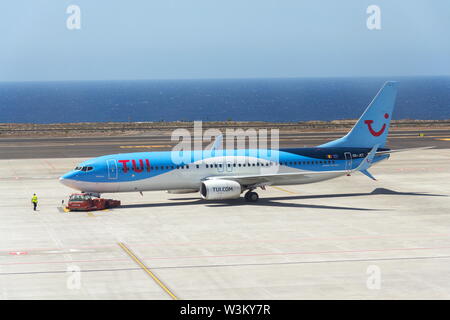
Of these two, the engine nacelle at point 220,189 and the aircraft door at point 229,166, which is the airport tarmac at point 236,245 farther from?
the aircraft door at point 229,166

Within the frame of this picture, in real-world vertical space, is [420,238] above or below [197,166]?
below

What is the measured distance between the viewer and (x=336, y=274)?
32.7 m

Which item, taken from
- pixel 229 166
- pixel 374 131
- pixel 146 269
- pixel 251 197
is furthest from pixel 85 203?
pixel 374 131

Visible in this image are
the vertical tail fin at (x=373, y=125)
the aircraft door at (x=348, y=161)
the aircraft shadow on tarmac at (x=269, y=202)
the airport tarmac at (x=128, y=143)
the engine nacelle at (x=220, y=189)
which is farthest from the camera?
the airport tarmac at (x=128, y=143)

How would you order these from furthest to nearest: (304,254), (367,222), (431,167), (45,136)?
1. (45,136)
2. (431,167)
3. (367,222)
4. (304,254)

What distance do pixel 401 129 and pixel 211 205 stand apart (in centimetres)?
8281

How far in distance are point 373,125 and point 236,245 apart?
24.4 meters

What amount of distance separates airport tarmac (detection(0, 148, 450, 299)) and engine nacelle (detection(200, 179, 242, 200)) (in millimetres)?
881

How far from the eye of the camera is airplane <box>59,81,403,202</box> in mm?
51188

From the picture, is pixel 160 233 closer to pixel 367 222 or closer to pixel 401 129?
pixel 367 222

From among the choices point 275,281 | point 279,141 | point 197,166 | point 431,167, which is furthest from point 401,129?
point 275,281

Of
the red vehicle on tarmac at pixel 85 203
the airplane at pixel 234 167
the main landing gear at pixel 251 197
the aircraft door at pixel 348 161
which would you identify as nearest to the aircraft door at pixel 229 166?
the airplane at pixel 234 167

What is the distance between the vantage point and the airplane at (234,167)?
51188mm

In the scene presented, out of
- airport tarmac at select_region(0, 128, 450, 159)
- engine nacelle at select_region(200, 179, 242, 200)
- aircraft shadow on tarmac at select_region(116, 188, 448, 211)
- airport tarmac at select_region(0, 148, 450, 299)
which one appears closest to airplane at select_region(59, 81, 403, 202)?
engine nacelle at select_region(200, 179, 242, 200)
